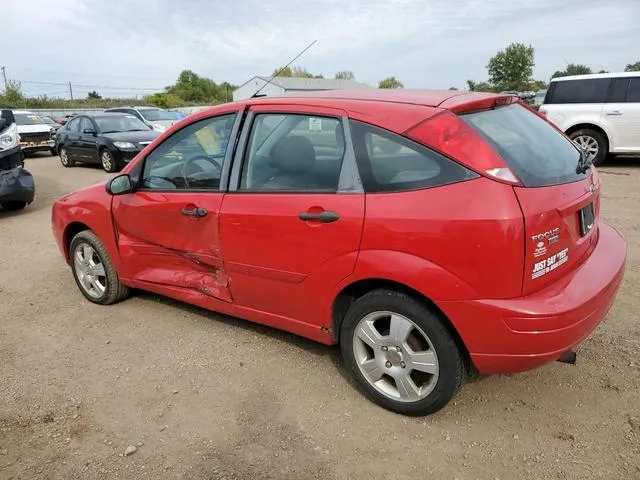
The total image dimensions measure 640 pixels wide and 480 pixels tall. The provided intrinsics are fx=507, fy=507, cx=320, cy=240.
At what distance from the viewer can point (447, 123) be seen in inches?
98.8

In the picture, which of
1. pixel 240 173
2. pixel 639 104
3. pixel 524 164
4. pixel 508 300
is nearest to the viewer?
pixel 508 300

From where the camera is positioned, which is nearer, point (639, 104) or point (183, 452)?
point (183, 452)

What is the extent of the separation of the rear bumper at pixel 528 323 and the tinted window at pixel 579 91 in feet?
30.5

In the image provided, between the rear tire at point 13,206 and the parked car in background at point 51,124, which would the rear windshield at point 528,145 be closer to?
the rear tire at point 13,206

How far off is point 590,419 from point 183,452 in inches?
83.2

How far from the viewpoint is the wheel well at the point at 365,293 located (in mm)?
2520

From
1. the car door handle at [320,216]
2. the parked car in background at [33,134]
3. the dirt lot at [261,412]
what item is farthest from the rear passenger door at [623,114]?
the parked car in background at [33,134]

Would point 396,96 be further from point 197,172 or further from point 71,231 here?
point 71,231

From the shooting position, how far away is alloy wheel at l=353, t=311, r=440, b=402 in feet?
→ 8.50

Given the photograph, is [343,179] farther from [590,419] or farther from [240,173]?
[590,419]

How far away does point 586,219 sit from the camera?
2.75 m

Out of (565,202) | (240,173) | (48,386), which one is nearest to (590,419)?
(565,202)

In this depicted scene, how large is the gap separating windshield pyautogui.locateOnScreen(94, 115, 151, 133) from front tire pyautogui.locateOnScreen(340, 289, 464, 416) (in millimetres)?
12454

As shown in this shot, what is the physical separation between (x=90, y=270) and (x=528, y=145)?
3555mm
